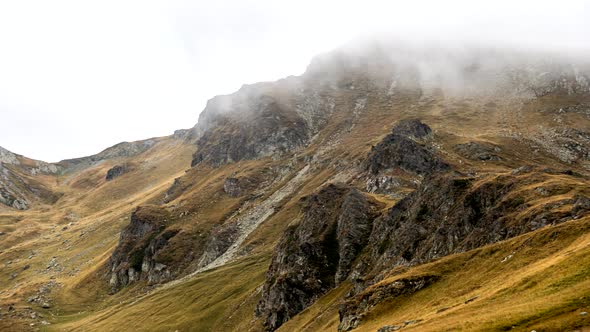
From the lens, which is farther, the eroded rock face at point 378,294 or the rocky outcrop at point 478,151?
the rocky outcrop at point 478,151

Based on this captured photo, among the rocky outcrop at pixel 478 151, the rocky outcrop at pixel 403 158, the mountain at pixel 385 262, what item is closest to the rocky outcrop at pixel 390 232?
the mountain at pixel 385 262

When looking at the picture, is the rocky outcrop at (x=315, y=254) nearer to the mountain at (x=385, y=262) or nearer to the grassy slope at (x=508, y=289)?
the mountain at (x=385, y=262)

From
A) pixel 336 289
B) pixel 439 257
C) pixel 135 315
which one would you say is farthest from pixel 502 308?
pixel 135 315

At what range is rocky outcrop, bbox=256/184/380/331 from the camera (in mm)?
101625

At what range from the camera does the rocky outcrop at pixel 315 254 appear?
333ft

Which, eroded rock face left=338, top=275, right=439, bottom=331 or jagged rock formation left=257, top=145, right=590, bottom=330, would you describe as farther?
jagged rock formation left=257, top=145, right=590, bottom=330

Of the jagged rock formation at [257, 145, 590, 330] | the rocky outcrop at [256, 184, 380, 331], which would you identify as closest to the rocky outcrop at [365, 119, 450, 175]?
the jagged rock formation at [257, 145, 590, 330]

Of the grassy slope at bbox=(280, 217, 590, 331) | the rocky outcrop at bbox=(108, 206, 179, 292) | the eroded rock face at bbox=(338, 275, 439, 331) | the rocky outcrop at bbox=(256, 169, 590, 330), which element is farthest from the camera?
the rocky outcrop at bbox=(108, 206, 179, 292)

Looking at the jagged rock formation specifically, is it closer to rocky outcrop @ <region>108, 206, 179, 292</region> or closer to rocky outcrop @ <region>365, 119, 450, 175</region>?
rocky outcrop @ <region>365, 119, 450, 175</region>

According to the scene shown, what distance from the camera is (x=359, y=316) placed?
6794cm

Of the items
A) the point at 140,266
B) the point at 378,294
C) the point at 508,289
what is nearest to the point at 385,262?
the point at 378,294

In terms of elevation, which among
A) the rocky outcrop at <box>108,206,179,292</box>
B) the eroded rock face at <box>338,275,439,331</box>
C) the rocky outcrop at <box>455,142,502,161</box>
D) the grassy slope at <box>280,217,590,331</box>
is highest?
the grassy slope at <box>280,217,590,331</box>

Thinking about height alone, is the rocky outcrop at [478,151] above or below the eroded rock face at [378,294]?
below

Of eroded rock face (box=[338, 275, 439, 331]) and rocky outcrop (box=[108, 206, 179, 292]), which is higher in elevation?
eroded rock face (box=[338, 275, 439, 331])
